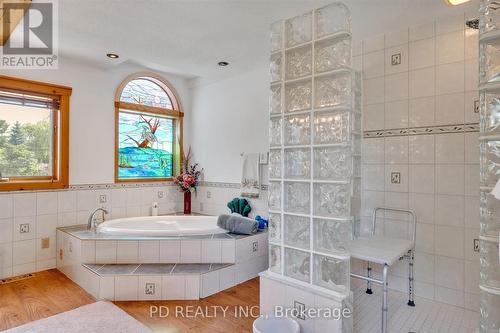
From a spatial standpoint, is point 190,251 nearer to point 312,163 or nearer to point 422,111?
point 312,163

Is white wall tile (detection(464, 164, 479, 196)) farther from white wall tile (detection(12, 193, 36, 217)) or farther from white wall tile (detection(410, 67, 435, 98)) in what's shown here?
white wall tile (detection(12, 193, 36, 217))

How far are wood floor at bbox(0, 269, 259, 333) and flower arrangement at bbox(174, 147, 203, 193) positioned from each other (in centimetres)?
175

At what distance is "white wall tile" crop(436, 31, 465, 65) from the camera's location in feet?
7.54

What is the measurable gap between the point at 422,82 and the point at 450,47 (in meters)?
0.32

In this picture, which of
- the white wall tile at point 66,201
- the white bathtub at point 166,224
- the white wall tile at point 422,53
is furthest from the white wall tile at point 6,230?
the white wall tile at point 422,53

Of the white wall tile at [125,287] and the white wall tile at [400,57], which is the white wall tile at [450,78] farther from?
the white wall tile at [125,287]

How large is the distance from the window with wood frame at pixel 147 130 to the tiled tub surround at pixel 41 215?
0.98 ft

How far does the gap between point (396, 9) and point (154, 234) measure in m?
2.86

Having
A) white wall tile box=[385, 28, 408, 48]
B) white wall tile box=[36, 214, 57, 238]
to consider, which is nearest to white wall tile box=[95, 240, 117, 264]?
white wall tile box=[36, 214, 57, 238]

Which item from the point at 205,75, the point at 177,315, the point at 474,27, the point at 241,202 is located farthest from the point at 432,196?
the point at 205,75

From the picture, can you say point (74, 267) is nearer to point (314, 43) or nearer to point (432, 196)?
point (314, 43)

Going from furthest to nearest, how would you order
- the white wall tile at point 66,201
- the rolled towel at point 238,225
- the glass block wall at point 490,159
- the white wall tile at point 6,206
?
1. the white wall tile at point 66,201
2. the rolled towel at point 238,225
3. the white wall tile at point 6,206
4. the glass block wall at point 490,159

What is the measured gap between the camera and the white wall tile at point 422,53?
2.43 m

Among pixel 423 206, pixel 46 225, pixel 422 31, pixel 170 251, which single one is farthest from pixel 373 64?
pixel 46 225
